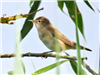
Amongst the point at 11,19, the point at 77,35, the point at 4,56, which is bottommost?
the point at 4,56

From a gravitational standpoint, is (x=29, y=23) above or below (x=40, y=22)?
below

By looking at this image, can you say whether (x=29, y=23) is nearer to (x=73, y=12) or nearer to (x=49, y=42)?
(x=73, y=12)

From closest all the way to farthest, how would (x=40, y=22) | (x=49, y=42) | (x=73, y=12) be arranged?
(x=73, y=12)
(x=49, y=42)
(x=40, y=22)

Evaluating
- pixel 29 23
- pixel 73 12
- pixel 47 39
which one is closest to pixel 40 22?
pixel 47 39

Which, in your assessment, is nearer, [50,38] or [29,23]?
[29,23]

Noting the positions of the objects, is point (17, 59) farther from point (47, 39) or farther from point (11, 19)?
point (47, 39)

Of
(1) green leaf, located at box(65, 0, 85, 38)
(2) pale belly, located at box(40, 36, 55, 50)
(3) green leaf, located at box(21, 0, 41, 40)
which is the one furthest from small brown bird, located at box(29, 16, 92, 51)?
(1) green leaf, located at box(65, 0, 85, 38)

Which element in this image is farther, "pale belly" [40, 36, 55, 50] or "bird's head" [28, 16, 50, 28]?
"bird's head" [28, 16, 50, 28]

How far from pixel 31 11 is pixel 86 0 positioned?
561 millimetres

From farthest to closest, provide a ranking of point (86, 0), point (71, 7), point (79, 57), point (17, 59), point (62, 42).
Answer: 1. point (62, 42)
2. point (86, 0)
3. point (71, 7)
4. point (79, 57)
5. point (17, 59)

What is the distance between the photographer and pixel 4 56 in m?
1.98

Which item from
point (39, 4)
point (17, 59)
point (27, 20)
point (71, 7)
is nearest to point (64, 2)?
point (71, 7)

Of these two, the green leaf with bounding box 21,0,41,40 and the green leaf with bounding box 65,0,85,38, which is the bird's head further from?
the green leaf with bounding box 65,0,85,38

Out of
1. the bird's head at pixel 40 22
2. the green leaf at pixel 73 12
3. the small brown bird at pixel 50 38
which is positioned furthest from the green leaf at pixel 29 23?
the bird's head at pixel 40 22
